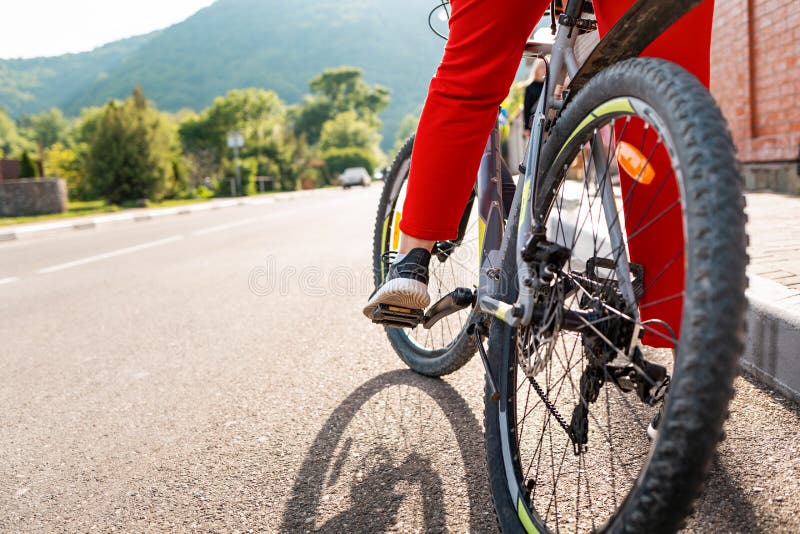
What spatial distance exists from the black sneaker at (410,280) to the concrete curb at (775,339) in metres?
1.14

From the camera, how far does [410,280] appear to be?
2020 millimetres

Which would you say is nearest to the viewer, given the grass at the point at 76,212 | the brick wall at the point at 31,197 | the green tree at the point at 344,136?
the grass at the point at 76,212

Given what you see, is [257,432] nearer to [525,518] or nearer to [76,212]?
[525,518]

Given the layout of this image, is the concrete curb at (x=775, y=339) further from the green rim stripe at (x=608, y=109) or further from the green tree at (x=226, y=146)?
the green tree at (x=226, y=146)

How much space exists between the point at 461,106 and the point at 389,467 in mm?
1013

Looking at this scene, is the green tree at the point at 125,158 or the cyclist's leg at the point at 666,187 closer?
the cyclist's leg at the point at 666,187

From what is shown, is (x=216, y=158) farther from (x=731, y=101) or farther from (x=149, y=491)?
(x=149, y=491)

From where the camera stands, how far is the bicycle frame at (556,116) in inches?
51.8

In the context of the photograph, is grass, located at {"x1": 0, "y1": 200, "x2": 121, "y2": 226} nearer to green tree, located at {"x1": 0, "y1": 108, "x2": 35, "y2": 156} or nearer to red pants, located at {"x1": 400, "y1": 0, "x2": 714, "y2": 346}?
red pants, located at {"x1": 400, "y1": 0, "x2": 714, "y2": 346}

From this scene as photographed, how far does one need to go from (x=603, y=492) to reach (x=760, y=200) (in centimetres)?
572

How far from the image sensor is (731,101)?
26.5 ft

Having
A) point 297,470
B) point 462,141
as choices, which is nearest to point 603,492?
point 297,470

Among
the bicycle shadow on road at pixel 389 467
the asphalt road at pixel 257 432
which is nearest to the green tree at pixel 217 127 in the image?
the asphalt road at pixel 257 432

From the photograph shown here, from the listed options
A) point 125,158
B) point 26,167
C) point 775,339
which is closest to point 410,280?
point 775,339
